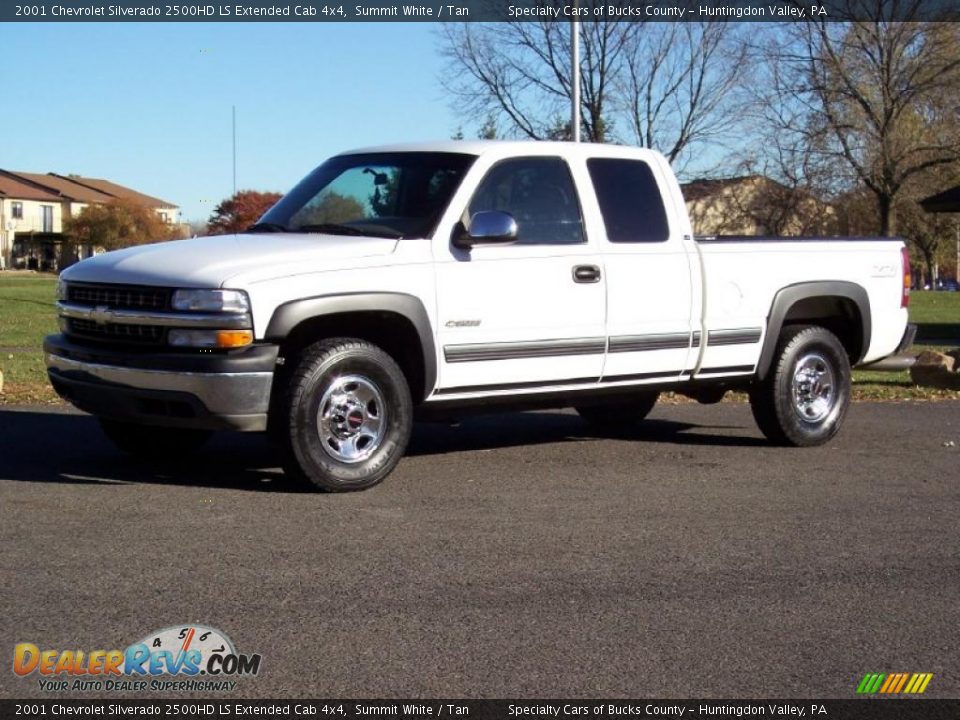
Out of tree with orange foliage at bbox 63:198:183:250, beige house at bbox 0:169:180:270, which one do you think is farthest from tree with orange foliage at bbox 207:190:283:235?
beige house at bbox 0:169:180:270

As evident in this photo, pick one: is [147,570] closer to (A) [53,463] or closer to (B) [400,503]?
(B) [400,503]

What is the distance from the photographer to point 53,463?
26.5 feet

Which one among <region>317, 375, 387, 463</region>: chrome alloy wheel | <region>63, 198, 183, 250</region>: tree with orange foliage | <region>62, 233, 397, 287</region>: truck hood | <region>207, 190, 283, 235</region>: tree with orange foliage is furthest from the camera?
<region>63, 198, 183, 250</region>: tree with orange foliage

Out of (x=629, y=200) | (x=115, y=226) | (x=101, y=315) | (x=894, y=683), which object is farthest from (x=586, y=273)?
(x=115, y=226)

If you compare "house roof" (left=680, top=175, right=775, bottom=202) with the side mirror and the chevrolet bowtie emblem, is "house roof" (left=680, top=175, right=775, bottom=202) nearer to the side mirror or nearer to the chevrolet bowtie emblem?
the side mirror

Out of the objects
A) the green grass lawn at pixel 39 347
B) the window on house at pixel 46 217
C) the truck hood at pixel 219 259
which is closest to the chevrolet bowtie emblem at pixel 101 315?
the truck hood at pixel 219 259

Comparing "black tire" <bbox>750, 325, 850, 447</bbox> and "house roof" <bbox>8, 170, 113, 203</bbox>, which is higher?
"house roof" <bbox>8, 170, 113, 203</bbox>

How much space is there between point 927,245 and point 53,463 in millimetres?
77900

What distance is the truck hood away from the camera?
22.6ft

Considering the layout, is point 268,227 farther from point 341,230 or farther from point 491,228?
point 491,228

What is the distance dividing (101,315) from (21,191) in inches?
3358

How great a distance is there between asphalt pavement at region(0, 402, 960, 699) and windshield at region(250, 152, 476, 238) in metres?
1.54

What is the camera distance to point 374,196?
815 centimetres

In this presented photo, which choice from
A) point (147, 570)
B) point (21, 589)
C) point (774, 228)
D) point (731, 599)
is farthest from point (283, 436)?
point (774, 228)
